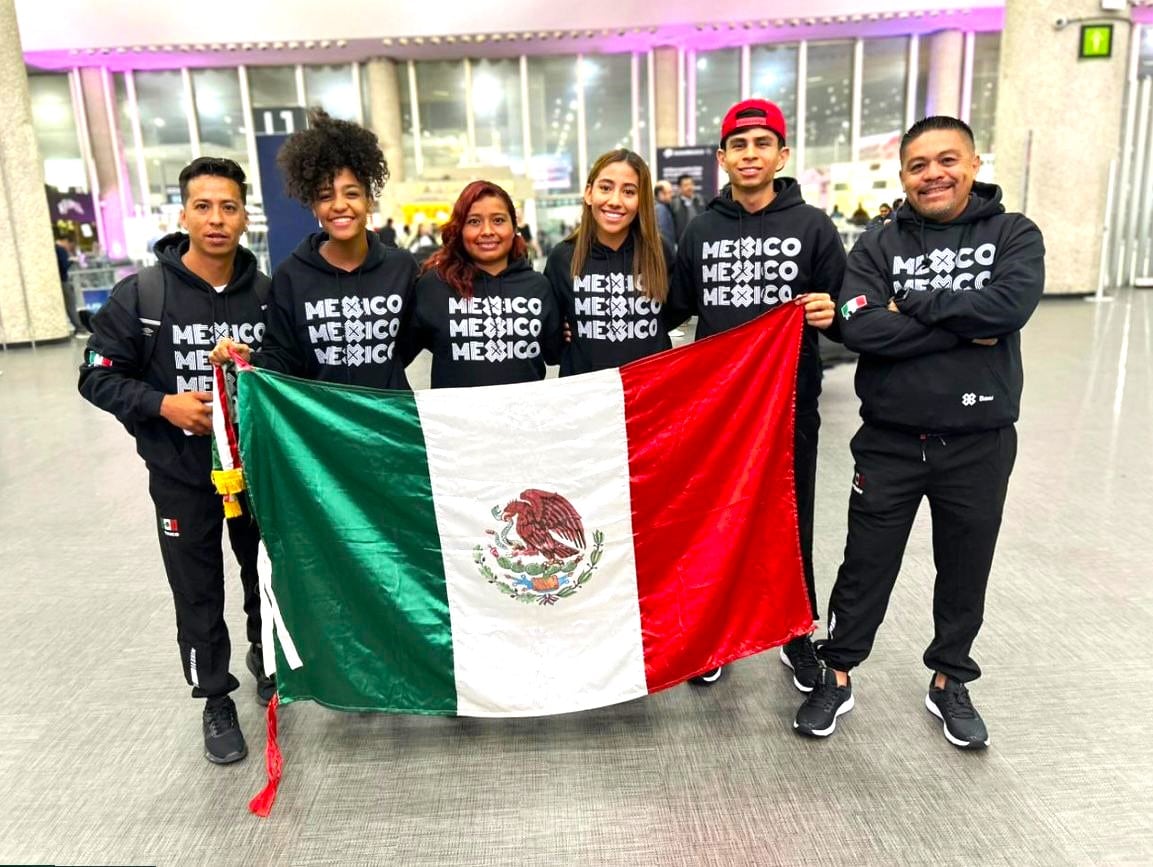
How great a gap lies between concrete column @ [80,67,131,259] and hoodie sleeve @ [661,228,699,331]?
52.1 ft

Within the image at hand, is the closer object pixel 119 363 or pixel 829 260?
pixel 119 363

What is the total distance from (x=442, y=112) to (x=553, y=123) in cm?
221

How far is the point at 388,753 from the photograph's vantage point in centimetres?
224

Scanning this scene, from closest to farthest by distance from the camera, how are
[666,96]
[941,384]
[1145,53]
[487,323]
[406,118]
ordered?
[941,384], [487,323], [1145,53], [666,96], [406,118]

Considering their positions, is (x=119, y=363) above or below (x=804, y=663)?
above

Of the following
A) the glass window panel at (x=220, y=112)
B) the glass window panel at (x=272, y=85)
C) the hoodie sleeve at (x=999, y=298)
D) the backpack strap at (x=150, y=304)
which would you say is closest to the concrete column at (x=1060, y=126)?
the hoodie sleeve at (x=999, y=298)

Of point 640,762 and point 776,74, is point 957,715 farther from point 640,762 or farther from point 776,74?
point 776,74

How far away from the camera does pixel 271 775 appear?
208 centimetres

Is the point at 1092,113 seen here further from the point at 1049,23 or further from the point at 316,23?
the point at 316,23

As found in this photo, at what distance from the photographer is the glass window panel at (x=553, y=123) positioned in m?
16.2

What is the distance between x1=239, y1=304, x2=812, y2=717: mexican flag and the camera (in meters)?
2.12

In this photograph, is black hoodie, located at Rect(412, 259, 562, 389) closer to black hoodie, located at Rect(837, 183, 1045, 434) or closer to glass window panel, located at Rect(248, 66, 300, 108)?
black hoodie, located at Rect(837, 183, 1045, 434)

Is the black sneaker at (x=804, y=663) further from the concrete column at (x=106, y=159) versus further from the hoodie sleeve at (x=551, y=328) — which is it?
the concrete column at (x=106, y=159)

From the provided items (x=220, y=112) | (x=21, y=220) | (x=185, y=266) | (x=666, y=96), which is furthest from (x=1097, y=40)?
(x=220, y=112)
